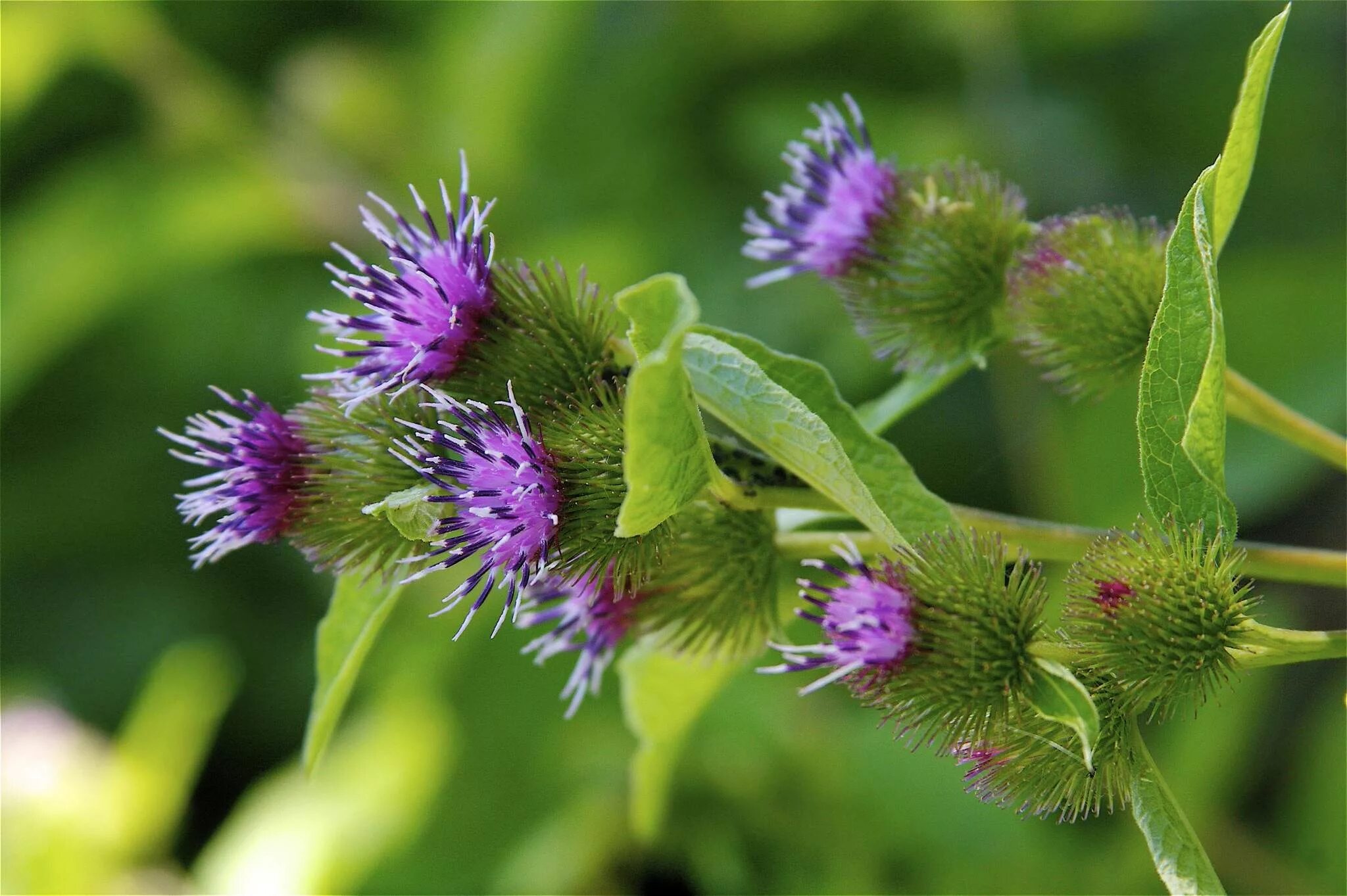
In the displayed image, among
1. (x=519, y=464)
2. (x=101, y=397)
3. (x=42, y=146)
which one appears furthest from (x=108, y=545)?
(x=519, y=464)

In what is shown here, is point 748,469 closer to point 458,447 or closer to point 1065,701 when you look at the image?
point 458,447

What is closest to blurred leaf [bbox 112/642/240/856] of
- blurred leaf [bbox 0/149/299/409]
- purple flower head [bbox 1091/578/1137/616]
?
blurred leaf [bbox 0/149/299/409]

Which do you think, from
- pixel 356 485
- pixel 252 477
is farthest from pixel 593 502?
pixel 252 477

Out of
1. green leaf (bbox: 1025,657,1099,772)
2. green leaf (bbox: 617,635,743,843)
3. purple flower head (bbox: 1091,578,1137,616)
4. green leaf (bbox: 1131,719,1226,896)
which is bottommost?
green leaf (bbox: 617,635,743,843)

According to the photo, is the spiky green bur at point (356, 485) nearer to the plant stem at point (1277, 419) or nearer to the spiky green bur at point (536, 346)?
the spiky green bur at point (536, 346)

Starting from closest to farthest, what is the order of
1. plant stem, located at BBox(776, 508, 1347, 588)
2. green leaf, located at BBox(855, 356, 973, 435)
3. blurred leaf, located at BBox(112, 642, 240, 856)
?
1. plant stem, located at BBox(776, 508, 1347, 588)
2. green leaf, located at BBox(855, 356, 973, 435)
3. blurred leaf, located at BBox(112, 642, 240, 856)

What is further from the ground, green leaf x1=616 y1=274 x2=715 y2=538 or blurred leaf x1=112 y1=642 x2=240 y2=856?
green leaf x1=616 y1=274 x2=715 y2=538

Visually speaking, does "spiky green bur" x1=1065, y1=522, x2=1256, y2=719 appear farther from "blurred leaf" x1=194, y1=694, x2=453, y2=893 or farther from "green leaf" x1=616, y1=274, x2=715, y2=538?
"blurred leaf" x1=194, y1=694, x2=453, y2=893
